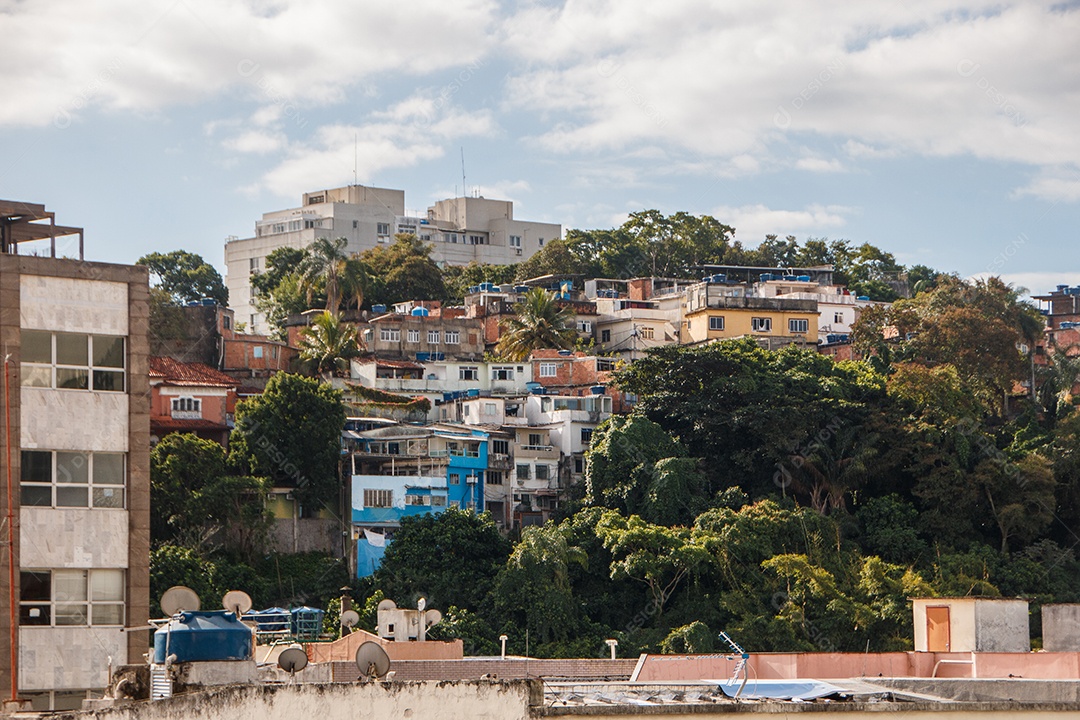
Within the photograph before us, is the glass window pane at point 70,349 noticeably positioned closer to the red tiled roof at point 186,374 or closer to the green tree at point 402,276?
the red tiled roof at point 186,374

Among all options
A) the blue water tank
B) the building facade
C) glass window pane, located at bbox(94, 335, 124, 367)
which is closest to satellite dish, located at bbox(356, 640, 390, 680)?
the blue water tank

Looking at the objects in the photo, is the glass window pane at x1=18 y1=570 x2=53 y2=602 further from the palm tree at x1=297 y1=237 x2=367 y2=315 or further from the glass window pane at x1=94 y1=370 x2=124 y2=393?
the palm tree at x1=297 y1=237 x2=367 y2=315

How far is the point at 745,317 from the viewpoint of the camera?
253ft

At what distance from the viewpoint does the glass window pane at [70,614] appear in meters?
25.8

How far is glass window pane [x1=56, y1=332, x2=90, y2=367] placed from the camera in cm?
2628

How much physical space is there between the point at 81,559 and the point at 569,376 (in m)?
44.5

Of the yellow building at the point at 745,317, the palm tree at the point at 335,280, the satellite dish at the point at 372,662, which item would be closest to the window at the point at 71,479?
the satellite dish at the point at 372,662

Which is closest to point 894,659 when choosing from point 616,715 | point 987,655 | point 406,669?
point 987,655

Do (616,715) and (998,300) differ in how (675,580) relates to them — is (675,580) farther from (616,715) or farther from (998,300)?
(616,715)

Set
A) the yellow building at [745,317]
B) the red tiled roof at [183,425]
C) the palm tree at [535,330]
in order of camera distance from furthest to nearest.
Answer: the yellow building at [745,317], the palm tree at [535,330], the red tiled roof at [183,425]

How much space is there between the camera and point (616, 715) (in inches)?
582

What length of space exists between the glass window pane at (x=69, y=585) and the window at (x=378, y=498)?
31.9 meters

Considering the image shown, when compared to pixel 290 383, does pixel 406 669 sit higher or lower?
lower

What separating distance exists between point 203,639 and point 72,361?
33.9ft
